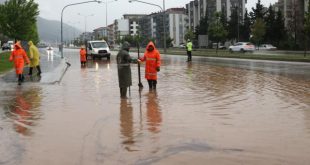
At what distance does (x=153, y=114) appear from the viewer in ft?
34.5

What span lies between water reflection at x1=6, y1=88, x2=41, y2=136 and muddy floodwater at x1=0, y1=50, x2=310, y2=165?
0.7 inches

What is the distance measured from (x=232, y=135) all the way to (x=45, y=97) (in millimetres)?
7510

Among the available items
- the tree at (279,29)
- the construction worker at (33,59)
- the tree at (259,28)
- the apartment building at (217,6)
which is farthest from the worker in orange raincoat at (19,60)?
the apartment building at (217,6)

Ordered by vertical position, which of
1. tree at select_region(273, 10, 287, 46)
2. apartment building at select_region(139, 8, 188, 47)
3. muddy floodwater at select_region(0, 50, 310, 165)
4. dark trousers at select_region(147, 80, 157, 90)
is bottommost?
muddy floodwater at select_region(0, 50, 310, 165)

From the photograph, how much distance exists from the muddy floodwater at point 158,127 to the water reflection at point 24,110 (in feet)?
0.06

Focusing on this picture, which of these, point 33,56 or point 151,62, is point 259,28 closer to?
point 33,56

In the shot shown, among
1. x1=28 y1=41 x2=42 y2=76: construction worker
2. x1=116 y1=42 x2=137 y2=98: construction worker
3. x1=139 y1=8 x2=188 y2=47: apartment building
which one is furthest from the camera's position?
x1=139 y1=8 x2=188 y2=47: apartment building

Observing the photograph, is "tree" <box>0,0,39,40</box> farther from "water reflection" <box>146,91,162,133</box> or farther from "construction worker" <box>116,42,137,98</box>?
"water reflection" <box>146,91,162,133</box>

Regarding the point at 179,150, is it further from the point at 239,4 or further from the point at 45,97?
the point at 239,4

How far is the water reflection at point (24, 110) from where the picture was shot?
9272 mm

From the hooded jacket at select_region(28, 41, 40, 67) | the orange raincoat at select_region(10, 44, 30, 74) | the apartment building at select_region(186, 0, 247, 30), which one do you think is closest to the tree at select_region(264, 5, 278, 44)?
the apartment building at select_region(186, 0, 247, 30)

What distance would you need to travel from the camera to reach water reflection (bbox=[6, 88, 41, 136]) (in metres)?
9.27

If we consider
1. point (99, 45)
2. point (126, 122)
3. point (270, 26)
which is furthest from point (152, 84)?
point (270, 26)

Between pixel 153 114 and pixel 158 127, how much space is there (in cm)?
162
